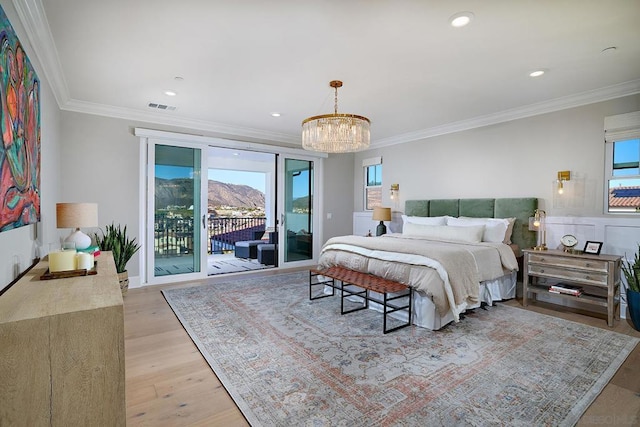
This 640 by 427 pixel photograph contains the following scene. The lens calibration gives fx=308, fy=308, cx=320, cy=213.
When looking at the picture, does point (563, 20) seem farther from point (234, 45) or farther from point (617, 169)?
point (234, 45)

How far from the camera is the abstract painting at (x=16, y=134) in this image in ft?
5.20

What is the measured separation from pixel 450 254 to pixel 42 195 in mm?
4033

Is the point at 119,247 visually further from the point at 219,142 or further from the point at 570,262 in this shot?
the point at 570,262

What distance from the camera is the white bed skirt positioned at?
3029 mm

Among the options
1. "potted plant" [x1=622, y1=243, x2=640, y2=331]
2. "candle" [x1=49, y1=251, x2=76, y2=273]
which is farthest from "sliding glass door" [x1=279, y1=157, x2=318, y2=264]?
"potted plant" [x1=622, y1=243, x2=640, y2=331]

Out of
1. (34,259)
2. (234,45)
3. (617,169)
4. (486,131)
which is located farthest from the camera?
(486,131)

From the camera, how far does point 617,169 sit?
140 inches

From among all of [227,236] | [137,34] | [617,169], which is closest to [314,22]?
[137,34]

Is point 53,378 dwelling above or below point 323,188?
below

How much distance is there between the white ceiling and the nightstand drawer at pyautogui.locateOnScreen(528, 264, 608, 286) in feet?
6.74

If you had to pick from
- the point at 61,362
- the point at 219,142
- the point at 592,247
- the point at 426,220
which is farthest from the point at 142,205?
the point at 592,247

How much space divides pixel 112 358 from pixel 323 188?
546 centimetres

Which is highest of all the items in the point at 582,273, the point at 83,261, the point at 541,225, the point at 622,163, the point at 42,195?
the point at 622,163

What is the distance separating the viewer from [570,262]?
3.42 metres
